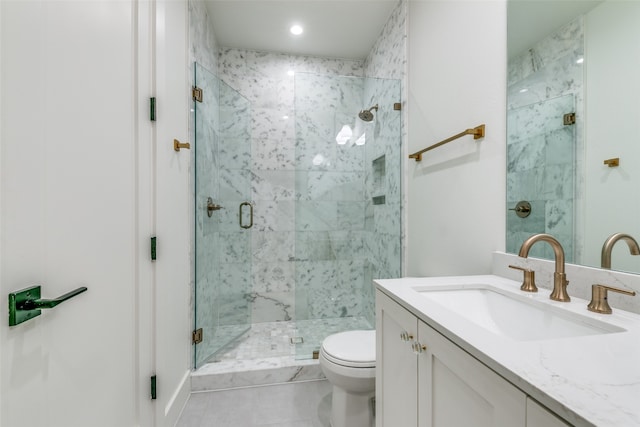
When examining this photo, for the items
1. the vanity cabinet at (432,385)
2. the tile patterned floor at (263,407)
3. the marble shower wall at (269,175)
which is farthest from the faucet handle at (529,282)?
the marble shower wall at (269,175)

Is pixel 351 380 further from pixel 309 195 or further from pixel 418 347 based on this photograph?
pixel 309 195

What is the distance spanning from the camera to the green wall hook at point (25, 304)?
591 mm

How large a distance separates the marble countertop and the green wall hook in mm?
947

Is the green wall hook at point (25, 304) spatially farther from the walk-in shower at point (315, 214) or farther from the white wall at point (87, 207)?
the walk-in shower at point (315, 214)

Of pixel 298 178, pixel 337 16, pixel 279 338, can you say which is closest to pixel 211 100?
pixel 298 178

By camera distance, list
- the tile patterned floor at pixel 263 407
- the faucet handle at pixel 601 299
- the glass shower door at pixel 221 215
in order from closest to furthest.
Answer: the faucet handle at pixel 601 299 → the tile patterned floor at pixel 263 407 → the glass shower door at pixel 221 215

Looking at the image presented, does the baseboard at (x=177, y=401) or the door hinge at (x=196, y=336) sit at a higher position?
the door hinge at (x=196, y=336)

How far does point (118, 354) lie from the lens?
3.32 feet

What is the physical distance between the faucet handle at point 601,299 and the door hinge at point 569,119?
0.57 meters

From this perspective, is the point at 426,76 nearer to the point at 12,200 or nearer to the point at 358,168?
the point at 358,168

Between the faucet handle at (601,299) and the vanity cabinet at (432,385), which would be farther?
the faucet handle at (601,299)

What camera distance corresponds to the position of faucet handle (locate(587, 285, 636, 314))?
30.0 inches

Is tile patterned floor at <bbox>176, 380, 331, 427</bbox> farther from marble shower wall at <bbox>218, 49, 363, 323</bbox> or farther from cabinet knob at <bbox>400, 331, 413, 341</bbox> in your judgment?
cabinet knob at <bbox>400, 331, 413, 341</bbox>

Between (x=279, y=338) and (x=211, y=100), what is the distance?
2.02m
